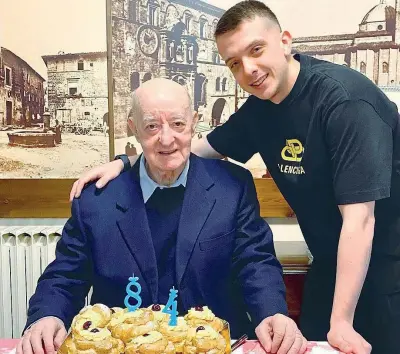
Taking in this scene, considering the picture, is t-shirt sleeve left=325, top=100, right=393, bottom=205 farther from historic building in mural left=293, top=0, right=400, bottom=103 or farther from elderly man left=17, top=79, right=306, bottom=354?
historic building in mural left=293, top=0, right=400, bottom=103

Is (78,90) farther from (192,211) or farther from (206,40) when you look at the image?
(192,211)

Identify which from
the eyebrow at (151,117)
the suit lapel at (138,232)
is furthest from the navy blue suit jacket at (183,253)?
the eyebrow at (151,117)

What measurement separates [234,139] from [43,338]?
38.0 inches

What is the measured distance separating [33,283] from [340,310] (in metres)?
1.99

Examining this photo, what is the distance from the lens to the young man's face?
1438 mm

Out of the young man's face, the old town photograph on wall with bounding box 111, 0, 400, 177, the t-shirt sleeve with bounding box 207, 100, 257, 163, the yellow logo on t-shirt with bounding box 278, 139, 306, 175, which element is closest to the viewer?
the young man's face

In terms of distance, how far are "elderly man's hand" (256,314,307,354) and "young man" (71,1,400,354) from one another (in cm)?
11

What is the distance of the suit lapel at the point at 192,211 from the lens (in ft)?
4.80

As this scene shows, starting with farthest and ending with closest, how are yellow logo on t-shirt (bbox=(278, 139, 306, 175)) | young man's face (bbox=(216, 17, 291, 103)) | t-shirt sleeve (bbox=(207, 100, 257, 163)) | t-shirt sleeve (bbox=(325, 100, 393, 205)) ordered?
t-shirt sleeve (bbox=(207, 100, 257, 163))
yellow logo on t-shirt (bbox=(278, 139, 306, 175))
young man's face (bbox=(216, 17, 291, 103))
t-shirt sleeve (bbox=(325, 100, 393, 205))

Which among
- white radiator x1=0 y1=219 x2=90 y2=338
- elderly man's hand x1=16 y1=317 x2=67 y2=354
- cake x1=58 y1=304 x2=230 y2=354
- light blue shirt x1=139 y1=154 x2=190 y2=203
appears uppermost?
light blue shirt x1=139 y1=154 x2=190 y2=203

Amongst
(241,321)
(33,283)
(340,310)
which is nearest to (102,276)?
(241,321)

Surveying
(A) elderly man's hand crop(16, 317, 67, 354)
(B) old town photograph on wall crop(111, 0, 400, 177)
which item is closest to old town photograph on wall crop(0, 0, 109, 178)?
(B) old town photograph on wall crop(111, 0, 400, 177)

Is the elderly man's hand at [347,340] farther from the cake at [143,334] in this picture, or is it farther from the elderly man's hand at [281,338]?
the cake at [143,334]

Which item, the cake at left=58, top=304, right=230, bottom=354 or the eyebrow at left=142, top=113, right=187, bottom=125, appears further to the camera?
the eyebrow at left=142, top=113, right=187, bottom=125
